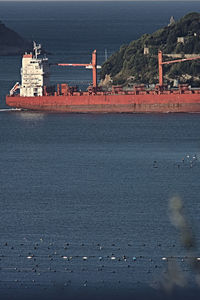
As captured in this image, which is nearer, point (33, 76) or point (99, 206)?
point (99, 206)

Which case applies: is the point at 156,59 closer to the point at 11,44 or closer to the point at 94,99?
the point at 94,99

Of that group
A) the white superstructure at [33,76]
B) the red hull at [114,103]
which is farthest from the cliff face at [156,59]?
the white superstructure at [33,76]

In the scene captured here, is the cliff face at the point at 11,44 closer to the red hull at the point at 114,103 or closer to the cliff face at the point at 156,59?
the cliff face at the point at 156,59

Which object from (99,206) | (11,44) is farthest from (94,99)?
(11,44)

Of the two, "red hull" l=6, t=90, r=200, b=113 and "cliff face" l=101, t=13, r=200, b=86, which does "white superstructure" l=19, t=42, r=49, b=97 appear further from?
"cliff face" l=101, t=13, r=200, b=86

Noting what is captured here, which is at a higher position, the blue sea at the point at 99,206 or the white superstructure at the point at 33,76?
the white superstructure at the point at 33,76

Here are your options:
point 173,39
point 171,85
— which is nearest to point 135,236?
point 171,85
